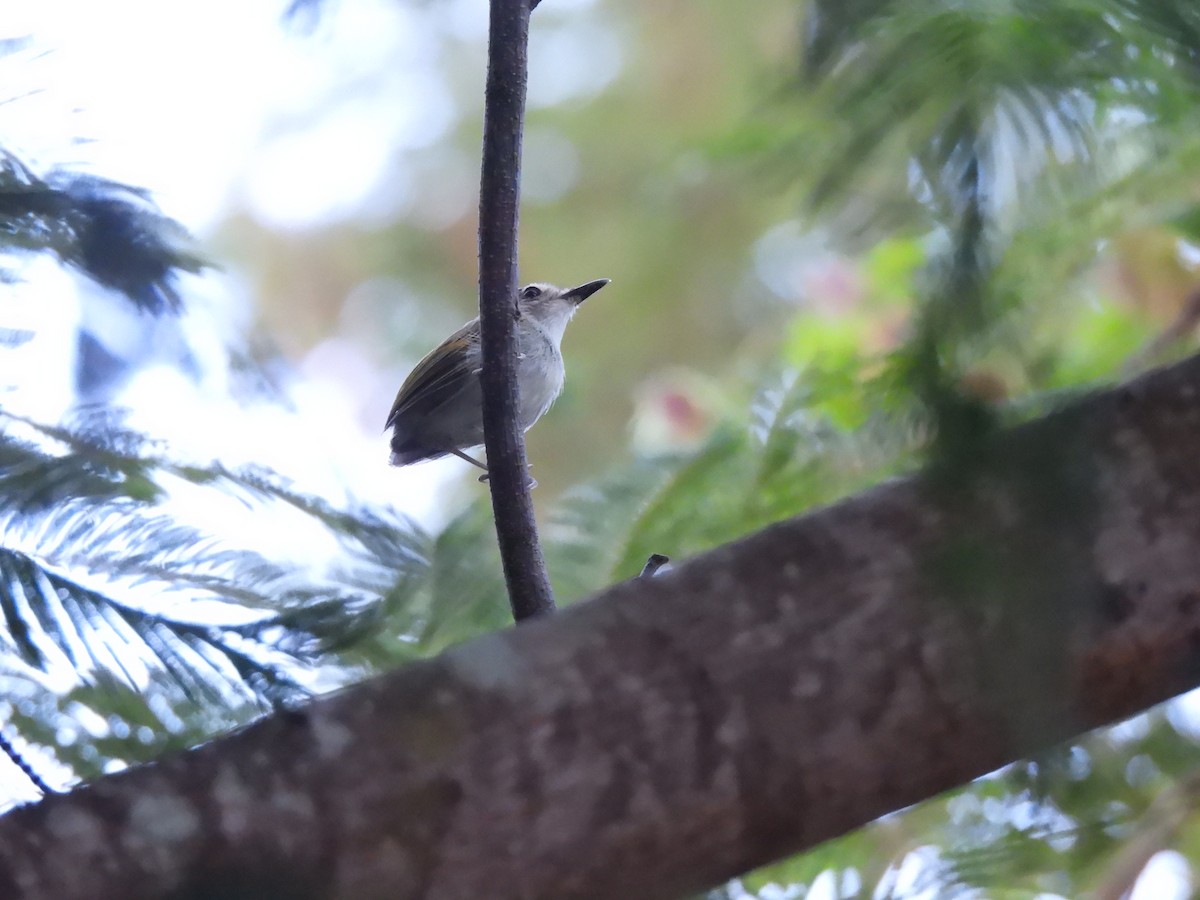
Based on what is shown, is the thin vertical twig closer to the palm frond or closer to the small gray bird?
the palm frond

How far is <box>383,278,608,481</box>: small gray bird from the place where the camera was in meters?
2.51

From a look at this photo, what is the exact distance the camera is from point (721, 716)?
855mm

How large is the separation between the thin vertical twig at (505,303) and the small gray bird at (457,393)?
101 centimetres

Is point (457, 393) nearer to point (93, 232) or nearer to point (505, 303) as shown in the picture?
point (505, 303)

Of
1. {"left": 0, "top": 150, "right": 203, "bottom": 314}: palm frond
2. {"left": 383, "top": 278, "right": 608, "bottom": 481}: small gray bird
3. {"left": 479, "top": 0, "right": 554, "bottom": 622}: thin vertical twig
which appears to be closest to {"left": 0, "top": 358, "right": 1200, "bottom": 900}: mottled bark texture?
{"left": 0, "top": 150, "right": 203, "bottom": 314}: palm frond

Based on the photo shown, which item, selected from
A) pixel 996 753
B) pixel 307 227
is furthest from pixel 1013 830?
pixel 307 227

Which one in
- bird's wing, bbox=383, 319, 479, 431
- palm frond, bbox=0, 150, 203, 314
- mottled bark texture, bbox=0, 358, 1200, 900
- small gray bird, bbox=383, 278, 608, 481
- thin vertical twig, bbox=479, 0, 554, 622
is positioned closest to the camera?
mottled bark texture, bbox=0, 358, 1200, 900

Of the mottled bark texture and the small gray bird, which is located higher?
the mottled bark texture

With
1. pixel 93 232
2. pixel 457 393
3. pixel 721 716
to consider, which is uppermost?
pixel 93 232

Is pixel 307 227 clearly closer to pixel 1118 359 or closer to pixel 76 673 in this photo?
pixel 1118 359

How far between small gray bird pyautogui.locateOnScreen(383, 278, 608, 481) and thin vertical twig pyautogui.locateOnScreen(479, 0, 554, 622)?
3.33 feet

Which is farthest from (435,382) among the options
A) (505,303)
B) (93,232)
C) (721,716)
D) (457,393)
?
(721,716)

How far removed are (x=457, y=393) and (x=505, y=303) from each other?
4.11 feet

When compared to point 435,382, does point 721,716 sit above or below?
above
